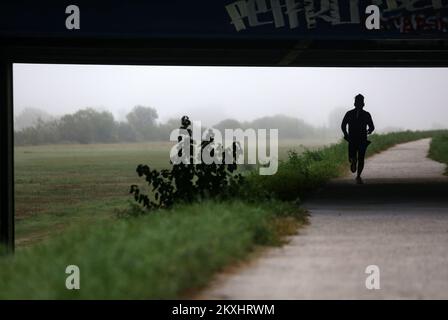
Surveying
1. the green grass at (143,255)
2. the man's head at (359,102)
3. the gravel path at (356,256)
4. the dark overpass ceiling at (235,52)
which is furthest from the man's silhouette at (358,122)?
the green grass at (143,255)

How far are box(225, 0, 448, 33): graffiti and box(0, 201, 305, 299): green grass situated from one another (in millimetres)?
6159

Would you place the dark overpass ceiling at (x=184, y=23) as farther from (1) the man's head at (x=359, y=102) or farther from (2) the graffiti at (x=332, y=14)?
(1) the man's head at (x=359, y=102)

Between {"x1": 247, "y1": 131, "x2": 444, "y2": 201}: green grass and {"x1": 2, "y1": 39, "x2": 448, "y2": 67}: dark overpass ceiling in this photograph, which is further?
{"x1": 2, "y1": 39, "x2": 448, "y2": 67}: dark overpass ceiling

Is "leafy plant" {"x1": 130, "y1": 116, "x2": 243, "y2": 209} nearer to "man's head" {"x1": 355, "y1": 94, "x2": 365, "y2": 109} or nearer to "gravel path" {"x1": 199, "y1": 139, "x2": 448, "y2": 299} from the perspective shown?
"gravel path" {"x1": 199, "y1": 139, "x2": 448, "y2": 299}

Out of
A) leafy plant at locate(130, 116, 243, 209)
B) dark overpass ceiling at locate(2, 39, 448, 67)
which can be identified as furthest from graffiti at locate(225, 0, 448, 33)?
leafy plant at locate(130, 116, 243, 209)

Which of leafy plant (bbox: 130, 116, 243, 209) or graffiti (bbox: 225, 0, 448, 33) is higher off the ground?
graffiti (bbox: 225, 0, 448, 33)

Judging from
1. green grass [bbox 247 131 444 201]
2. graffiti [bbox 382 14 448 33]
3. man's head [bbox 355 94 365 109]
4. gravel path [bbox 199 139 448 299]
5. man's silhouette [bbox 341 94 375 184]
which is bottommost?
gravel path [bbox 199 139 448 299]

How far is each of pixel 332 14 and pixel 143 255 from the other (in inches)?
393

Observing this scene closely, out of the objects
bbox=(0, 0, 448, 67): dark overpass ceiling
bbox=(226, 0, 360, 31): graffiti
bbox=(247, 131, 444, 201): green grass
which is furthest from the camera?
bbox=(247, 131, 444, 201): green grass

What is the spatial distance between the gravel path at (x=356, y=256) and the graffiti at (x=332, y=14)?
12.0 ft

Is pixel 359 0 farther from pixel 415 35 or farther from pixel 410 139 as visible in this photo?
pixel 410 139

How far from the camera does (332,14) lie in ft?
54.3

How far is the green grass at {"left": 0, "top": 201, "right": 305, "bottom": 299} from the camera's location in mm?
7180

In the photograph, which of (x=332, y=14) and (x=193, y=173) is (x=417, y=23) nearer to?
(x=332, y=14)
